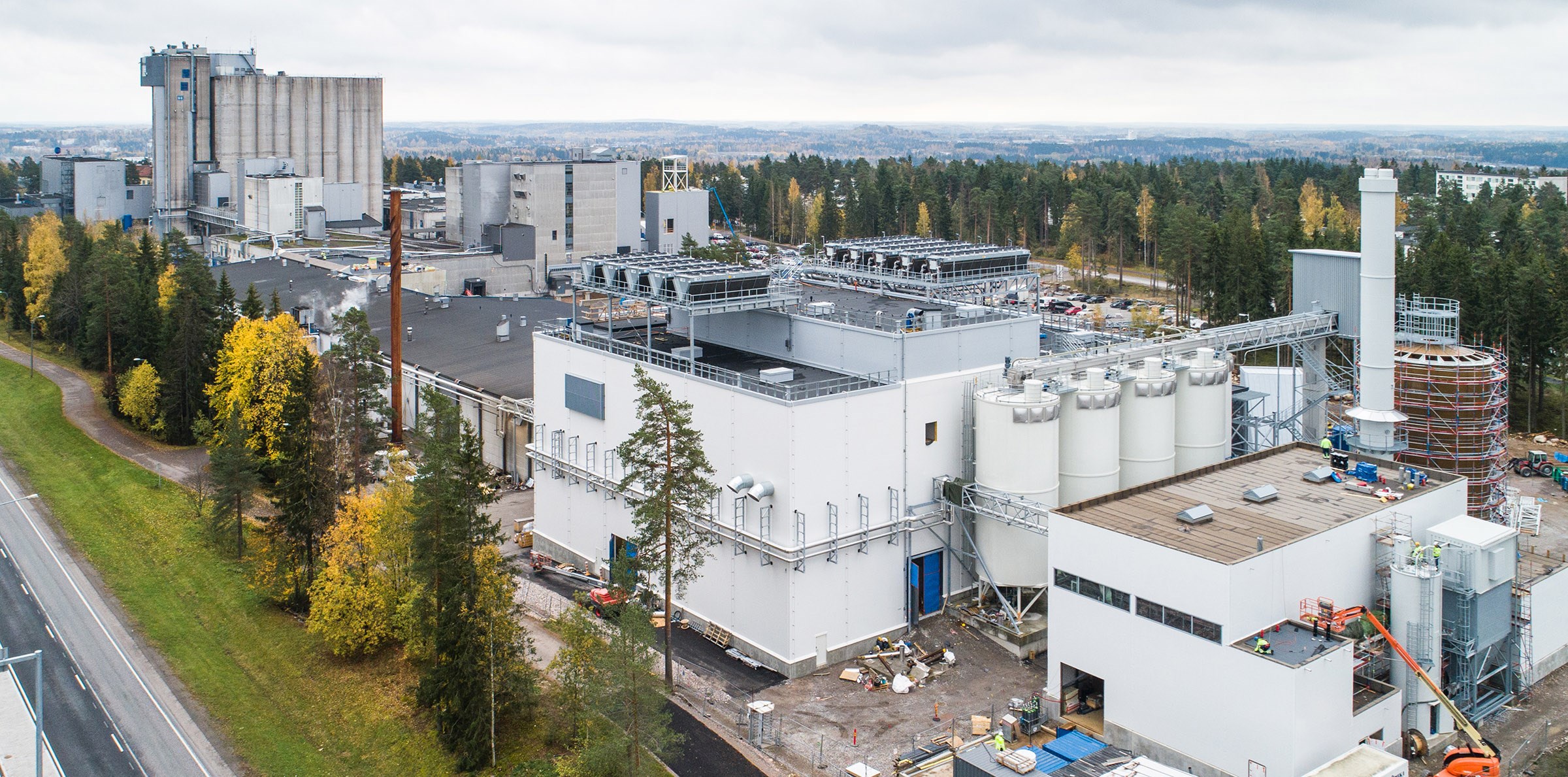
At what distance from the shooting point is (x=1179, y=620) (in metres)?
32.1

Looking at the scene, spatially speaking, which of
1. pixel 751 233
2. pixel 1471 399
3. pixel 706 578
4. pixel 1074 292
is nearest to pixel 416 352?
pixel 706 578

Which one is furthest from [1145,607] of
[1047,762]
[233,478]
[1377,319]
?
[233,478]

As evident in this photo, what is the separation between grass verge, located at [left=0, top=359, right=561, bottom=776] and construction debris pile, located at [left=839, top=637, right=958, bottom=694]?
397 inches

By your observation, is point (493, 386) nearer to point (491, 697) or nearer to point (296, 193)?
point (491, 697)

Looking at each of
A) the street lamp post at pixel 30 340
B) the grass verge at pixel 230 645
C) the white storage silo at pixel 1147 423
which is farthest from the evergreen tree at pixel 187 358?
the white storage silo at pixel 1147 423

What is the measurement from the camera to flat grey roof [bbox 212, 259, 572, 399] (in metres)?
63.7

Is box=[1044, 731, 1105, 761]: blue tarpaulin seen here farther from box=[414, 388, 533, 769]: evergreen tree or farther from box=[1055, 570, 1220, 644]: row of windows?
box=[414, 388, 533, 769]: evergreen tree

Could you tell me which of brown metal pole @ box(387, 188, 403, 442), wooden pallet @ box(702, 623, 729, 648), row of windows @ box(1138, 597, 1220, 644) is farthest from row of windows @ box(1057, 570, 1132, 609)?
brown metal pole @ box(387, 188, 403, 442)

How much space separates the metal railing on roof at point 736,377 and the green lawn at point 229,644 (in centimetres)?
1261

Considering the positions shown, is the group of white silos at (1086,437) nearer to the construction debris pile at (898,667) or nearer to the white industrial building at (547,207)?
the construction debris pile at (898,667)

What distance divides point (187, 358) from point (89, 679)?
1114 inches

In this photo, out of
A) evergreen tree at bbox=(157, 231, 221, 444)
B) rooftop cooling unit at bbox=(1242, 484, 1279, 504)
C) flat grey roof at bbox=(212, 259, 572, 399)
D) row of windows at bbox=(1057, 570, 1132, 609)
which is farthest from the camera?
evergreen tree at bbox=(157, 231, 221, 444)

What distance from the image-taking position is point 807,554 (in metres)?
38.0

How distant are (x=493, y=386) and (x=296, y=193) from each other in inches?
2542
